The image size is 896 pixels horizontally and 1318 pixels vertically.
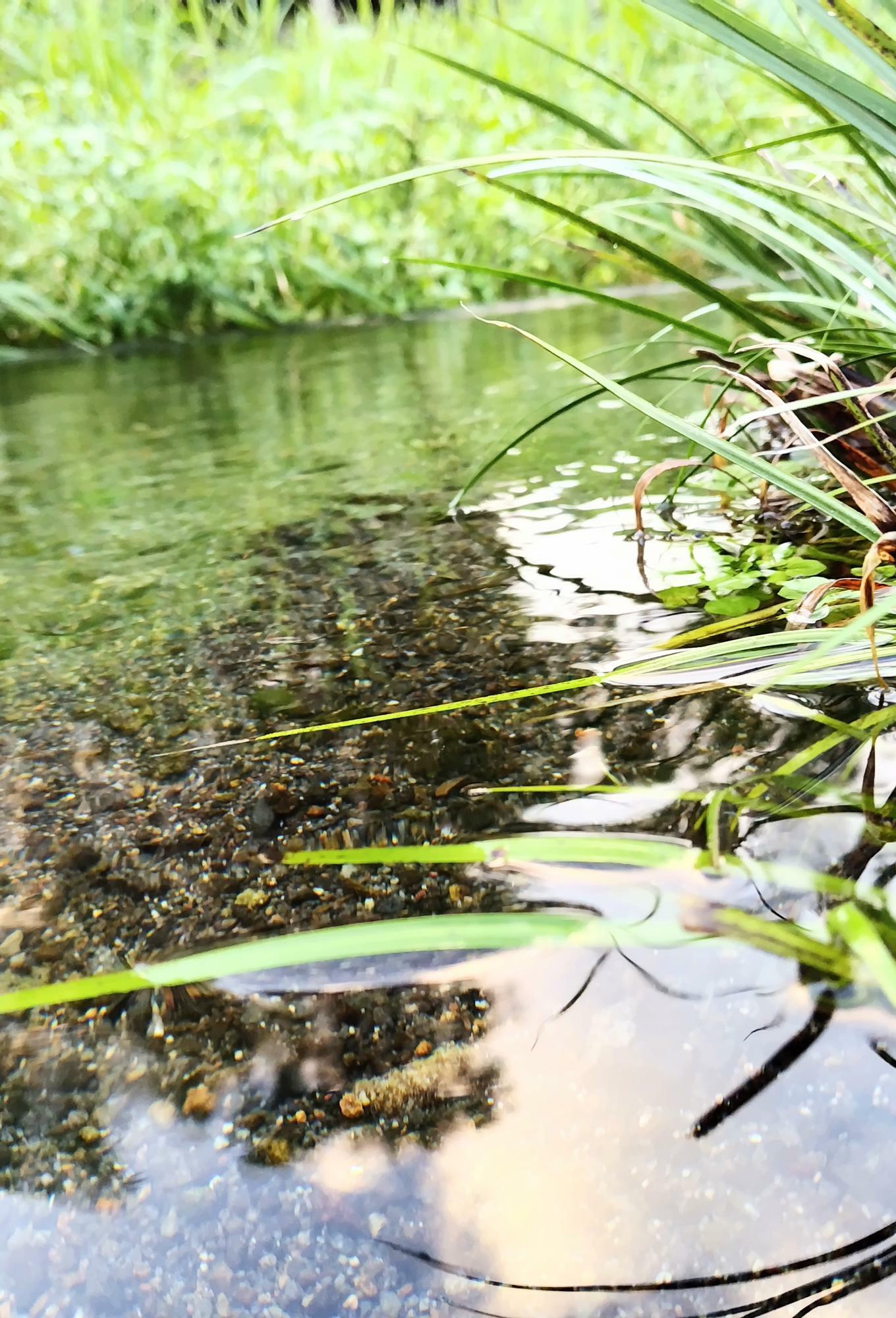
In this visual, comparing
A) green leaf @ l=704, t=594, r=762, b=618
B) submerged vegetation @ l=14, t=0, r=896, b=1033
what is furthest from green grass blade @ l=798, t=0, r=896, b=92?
green leaf @ l=704, t=594, r=762, b=618

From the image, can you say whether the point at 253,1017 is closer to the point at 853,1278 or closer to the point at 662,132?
the point at 853,1278

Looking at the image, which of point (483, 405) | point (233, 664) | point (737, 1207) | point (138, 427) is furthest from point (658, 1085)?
point (138, 427)

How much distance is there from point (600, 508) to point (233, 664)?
1.71ft

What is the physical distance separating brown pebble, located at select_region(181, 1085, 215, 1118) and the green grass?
2.98 metres

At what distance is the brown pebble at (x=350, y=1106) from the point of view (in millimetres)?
405

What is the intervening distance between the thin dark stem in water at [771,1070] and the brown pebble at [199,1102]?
0.66 ft

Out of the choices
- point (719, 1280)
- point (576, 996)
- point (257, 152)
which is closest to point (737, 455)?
point (576, 996)

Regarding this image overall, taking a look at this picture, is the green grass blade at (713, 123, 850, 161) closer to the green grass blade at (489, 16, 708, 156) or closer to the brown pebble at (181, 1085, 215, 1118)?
the green grass blade at (489, 16, 708, 156)

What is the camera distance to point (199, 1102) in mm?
415

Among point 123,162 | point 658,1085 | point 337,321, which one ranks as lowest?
point 337,321

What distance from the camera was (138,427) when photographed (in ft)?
6.55

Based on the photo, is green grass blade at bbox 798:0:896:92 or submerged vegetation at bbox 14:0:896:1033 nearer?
submerged vegetation at bbox 14:0:896:1033

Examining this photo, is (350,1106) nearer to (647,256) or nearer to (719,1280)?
(719,1280)

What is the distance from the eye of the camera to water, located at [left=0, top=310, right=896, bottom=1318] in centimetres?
35
